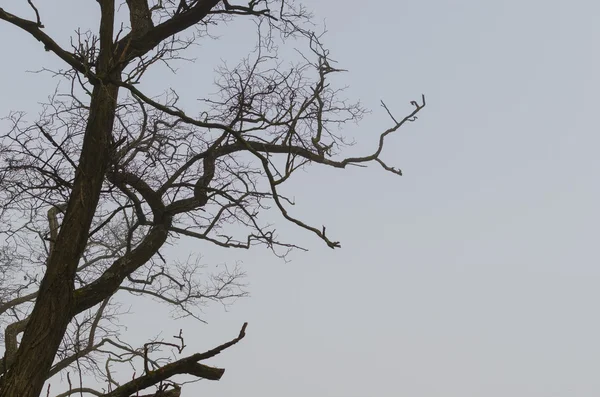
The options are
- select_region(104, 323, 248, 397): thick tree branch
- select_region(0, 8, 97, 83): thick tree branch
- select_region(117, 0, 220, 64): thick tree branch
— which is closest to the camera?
select_region(104, 323, 248, 397): thick tree branch

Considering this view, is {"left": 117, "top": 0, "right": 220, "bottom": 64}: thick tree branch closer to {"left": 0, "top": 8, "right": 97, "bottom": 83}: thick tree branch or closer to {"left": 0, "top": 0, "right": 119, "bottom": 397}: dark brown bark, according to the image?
{"left": 0, "top": 0, "right": 119, "bottom": 397}: dark brown bark

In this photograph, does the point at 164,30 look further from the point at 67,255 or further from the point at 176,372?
the point at 176,372

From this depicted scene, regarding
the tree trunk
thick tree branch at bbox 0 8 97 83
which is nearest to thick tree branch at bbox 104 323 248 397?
the tree trunk

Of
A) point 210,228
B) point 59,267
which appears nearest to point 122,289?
point 210,228

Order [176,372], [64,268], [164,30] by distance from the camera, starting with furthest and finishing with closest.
A: [164,30] < [64,268] < [176,372]

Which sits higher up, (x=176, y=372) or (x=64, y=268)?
(x=64, y=268)

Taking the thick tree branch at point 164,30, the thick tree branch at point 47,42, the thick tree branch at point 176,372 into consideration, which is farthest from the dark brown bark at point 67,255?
the thick tree branch at point 176,372

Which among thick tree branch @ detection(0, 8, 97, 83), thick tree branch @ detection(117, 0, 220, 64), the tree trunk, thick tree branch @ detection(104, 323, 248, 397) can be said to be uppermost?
thick tree branch @ detection(117, 0, 220, 64)

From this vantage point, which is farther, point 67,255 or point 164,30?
point 164,30

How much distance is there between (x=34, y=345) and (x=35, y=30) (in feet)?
6.92

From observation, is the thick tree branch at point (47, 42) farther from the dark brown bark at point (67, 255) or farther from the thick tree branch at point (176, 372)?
the thick tree branch at point (176, 372)

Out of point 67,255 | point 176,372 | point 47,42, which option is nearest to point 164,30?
point 47,42

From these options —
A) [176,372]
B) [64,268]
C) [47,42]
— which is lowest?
[176,372]

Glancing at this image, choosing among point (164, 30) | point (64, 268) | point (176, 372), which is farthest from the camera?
point (164, 30)
